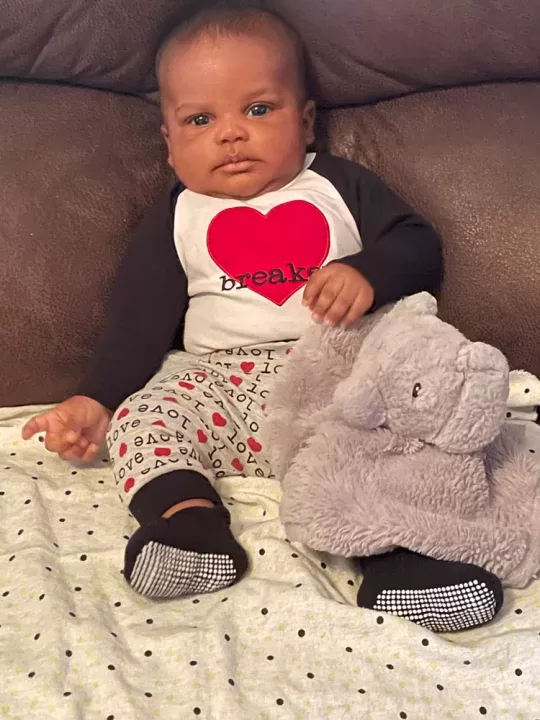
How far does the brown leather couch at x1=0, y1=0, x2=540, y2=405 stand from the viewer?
1.04 metres

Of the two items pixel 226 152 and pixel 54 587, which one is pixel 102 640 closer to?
pixel 54 587

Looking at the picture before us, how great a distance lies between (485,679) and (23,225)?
80cm

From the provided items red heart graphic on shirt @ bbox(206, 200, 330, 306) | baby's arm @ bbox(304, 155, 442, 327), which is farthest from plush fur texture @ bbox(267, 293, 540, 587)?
red heart graphic on shirt @ bbox(206, 200, 330, 306)

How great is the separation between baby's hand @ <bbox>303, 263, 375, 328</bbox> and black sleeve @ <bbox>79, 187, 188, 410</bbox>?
8.7 inches

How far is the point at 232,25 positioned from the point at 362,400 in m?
0.58

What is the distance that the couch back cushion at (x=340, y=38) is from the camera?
40.8 inches

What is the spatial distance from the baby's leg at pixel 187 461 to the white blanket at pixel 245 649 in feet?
0.14

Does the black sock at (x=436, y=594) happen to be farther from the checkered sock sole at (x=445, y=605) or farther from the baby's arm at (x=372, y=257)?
the baby's arm at (x=372, y=257)

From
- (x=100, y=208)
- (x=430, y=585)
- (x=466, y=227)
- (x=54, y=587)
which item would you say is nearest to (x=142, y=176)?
(x=100, y=208)

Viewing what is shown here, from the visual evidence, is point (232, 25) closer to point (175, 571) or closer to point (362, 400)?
point (362, 400)

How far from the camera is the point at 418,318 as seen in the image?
82cm

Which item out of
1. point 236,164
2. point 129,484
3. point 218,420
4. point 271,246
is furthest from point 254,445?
point 236,164

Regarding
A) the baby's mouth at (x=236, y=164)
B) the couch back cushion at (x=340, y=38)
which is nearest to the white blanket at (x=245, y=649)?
the baby's mouth at (x=236, y=164)

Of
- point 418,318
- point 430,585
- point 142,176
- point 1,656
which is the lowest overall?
point 1,656
